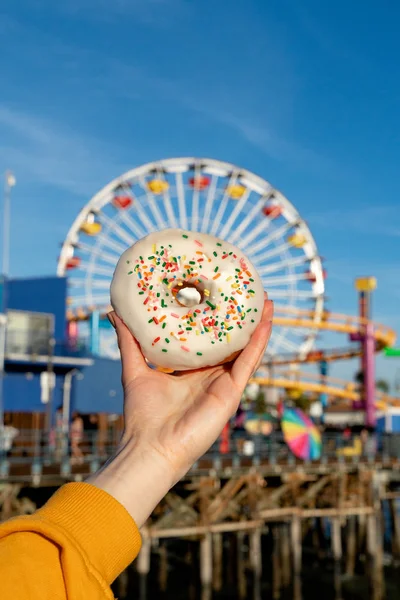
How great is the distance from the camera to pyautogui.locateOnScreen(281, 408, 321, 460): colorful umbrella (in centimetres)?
1945

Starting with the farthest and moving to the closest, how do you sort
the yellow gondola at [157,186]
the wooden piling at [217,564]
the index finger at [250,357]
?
the yellow gondola at [157,186], the wooden piling at [217,564], the index finger at [250,357]

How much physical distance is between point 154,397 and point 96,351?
22.5m

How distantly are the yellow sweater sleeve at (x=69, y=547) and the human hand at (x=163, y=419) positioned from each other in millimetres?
99

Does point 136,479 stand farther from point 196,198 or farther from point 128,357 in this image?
point 196,198

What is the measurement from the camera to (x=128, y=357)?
2.39 metres

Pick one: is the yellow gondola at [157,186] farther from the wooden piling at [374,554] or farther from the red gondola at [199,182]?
the wooden piling at [374,554]

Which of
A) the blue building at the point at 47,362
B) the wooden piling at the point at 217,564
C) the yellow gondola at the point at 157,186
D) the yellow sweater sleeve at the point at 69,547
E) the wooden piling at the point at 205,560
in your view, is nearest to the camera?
the yellow sweater sleeve at the point at 69,547

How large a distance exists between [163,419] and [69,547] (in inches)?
28.1

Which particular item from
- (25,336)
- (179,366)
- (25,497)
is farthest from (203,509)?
(179,366)

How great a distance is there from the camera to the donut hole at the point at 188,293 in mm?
3090

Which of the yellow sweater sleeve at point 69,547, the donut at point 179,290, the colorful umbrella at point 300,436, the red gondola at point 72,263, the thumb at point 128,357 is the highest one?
the red gondola at point 72,263

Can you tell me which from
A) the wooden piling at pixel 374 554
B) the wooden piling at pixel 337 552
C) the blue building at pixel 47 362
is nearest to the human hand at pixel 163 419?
the blue building at pixel 47 362

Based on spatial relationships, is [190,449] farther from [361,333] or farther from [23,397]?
[361,333]

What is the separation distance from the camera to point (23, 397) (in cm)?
2030
